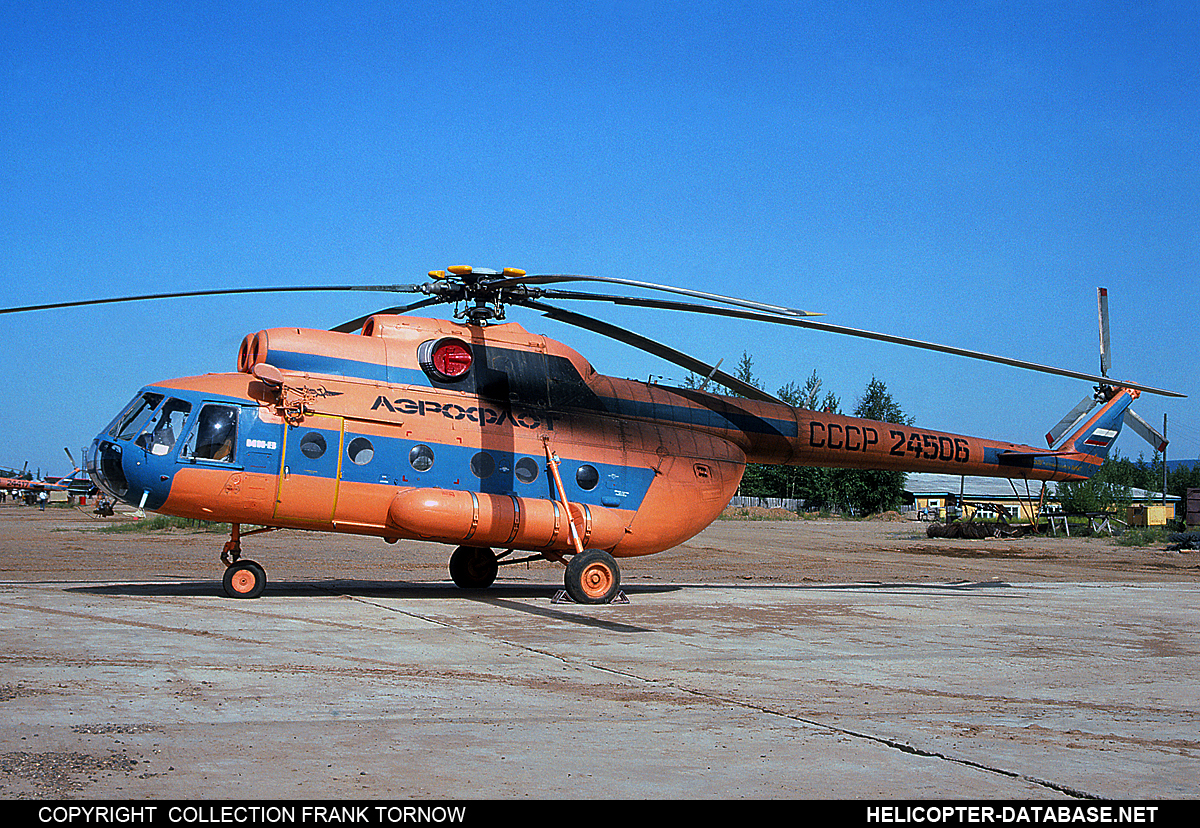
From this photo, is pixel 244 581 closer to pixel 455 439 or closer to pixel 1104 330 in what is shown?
pixel 455 439

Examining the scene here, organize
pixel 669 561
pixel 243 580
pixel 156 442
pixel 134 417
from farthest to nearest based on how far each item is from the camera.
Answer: pixel 669 561
pixel 243 580
pixel 134 417
pixel 156 442

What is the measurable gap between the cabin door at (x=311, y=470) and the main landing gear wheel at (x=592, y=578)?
350 cm

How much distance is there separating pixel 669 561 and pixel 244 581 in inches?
638

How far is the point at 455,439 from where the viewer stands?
14.5 m

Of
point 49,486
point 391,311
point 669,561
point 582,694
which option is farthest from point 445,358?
point 49,486

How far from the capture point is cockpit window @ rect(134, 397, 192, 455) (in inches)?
510

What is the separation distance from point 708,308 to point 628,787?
9.16 metres

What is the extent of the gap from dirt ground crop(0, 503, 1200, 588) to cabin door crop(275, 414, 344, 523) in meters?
4.67

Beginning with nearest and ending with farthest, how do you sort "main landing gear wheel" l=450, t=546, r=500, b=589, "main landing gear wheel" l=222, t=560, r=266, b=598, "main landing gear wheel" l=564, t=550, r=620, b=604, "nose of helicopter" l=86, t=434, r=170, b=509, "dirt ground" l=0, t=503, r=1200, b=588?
"nose of helicopter" l=86, t=434, r=170, b=509 < "main landing gear wheel" l=222, t=560, r=266, b=598 < "main landing gear wheel" l=564, t=550, r=620, b=604 < "main landing gear wheel" l=450, t=546, r=500, b=589 < "dirt ground" l=0, t=503, r=1200, b=588

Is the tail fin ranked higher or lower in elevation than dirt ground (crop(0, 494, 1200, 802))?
higher

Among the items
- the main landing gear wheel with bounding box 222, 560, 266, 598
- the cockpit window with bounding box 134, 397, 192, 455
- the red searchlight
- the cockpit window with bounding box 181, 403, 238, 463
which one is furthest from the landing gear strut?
the red searchlight

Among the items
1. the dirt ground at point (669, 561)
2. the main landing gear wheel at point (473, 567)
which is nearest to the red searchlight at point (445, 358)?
the main landing gear wheel at point (473, 567)

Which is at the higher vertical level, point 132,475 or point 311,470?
point 311,470

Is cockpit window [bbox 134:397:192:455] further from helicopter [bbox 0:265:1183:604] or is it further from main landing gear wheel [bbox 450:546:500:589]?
main landing gear wheel [bbox 450:546:500:589]
